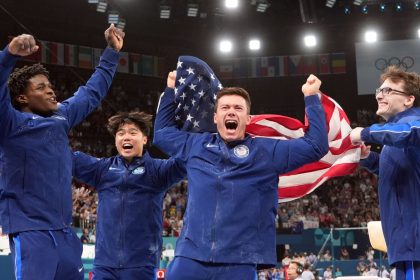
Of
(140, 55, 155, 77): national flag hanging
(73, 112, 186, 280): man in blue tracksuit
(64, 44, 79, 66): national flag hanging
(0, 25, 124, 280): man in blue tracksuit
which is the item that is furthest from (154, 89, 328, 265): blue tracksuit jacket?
(140, 55, 155, 77): national flag hanging

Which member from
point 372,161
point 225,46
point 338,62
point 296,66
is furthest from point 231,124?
point 338,62

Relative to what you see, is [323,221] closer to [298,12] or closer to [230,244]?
[298,12]

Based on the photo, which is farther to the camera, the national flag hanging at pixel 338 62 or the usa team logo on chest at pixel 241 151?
the national flag hanging at pixel 338 62

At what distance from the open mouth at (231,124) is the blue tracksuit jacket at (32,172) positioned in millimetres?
1202

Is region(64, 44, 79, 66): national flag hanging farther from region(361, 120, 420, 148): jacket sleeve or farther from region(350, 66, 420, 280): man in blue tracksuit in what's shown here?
region(361, 120, 420, 148): jacket sleeve

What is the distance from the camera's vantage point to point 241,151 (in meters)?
4.25

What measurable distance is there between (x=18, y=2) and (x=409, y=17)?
682 inches

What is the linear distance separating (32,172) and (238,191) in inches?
55.6

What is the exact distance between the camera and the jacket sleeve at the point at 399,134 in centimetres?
434

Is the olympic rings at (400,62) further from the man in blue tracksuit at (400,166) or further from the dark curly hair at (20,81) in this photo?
the dark curly hair at (20,81)

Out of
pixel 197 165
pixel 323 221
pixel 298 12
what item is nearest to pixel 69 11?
pixel 298 12

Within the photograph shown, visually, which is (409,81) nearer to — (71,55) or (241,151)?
(241,151)

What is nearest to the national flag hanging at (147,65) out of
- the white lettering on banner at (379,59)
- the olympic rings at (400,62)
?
the white lettering on banner at (379,59)

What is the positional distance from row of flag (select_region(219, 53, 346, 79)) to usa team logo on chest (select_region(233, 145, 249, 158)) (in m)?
26.4
